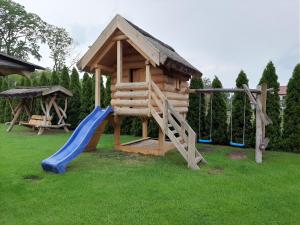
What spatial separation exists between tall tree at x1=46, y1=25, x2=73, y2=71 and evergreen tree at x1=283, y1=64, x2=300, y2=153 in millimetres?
35195

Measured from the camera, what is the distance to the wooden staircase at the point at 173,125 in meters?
5.82

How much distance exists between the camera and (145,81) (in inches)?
294

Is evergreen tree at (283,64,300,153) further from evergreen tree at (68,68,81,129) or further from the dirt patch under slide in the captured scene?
evergreen tree at (68,68,81,129)

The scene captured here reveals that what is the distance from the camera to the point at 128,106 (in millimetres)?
7203

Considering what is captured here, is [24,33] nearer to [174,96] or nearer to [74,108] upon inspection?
[74,108]

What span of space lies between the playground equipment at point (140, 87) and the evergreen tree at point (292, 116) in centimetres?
331

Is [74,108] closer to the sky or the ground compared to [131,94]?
closer to the ground

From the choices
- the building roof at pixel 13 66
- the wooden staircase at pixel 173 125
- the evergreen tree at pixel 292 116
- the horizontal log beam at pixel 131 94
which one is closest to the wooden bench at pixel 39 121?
the horizontal log beam at pixel 131 94

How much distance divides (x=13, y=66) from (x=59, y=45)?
126 ft

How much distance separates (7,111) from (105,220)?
1755 centimetres

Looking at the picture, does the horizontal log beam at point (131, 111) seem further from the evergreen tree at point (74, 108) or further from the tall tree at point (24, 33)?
the tall tree at point (24, 33)

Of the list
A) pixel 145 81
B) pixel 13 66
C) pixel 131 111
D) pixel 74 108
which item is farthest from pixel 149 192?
pixel 74 108

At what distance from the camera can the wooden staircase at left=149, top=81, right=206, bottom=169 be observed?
5824mm

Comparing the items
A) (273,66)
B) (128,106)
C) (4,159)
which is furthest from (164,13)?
(4,159)
